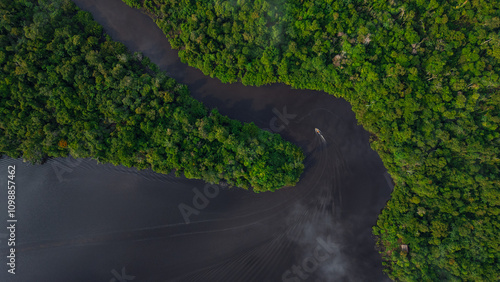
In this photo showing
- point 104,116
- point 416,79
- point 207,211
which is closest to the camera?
point 416,79

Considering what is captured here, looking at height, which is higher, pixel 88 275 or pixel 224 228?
pixel 224 228

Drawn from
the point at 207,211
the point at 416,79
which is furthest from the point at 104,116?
the point at 416,79

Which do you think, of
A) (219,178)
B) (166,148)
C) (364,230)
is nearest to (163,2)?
(166,148)

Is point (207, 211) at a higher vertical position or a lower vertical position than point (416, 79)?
lower

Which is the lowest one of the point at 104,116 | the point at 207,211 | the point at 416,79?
the point at 207,211

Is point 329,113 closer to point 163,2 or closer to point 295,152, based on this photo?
point 295,152

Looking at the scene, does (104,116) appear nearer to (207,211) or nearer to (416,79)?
(207,211)

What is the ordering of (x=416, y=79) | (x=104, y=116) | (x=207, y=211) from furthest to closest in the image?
(x=207, y=211)
(x=104, y=116)
(x=416, y=79)

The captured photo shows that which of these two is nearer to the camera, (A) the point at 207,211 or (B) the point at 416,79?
(B) the point at 416,79
